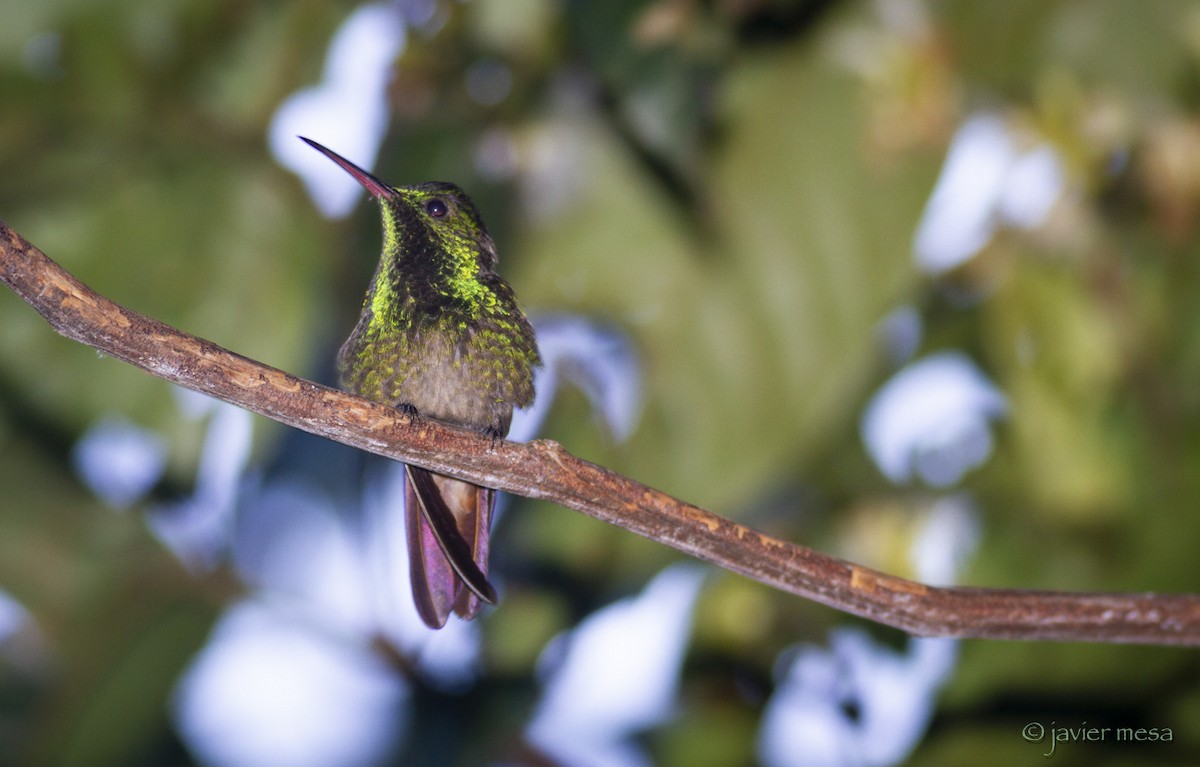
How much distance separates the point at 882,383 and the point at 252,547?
224cm

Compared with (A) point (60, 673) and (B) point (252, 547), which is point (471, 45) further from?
(A) point (60, 673)

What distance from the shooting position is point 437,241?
3.00 m

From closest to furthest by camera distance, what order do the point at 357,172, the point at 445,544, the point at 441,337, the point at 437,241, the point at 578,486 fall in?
the point at 578,486 < the point at 445,544 < the point at 357,172 < the point at 441,337 < the point at 437,241

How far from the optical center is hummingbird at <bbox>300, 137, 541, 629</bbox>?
279 cm

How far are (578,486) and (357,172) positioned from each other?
1.13 meters

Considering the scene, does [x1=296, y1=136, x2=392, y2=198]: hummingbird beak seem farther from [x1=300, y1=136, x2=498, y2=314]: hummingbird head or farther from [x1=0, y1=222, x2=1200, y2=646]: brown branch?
[x1=0, y1=222, x2=1200, y2=646]: brown branch

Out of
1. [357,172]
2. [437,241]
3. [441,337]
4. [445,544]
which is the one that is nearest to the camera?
[445,544]

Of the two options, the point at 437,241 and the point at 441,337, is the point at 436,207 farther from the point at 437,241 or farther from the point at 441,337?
the point at 441,337

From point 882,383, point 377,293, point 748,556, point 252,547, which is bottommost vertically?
point 748,556

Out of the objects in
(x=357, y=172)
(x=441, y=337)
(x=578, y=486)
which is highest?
(x=357, y=172)

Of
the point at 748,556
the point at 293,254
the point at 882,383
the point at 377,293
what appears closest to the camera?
the point at 748,556

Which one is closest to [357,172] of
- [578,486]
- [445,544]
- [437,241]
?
[437,241]

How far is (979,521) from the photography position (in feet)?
12.9

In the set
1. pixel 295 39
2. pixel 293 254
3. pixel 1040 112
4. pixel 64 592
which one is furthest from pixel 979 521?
pixel 64 592
